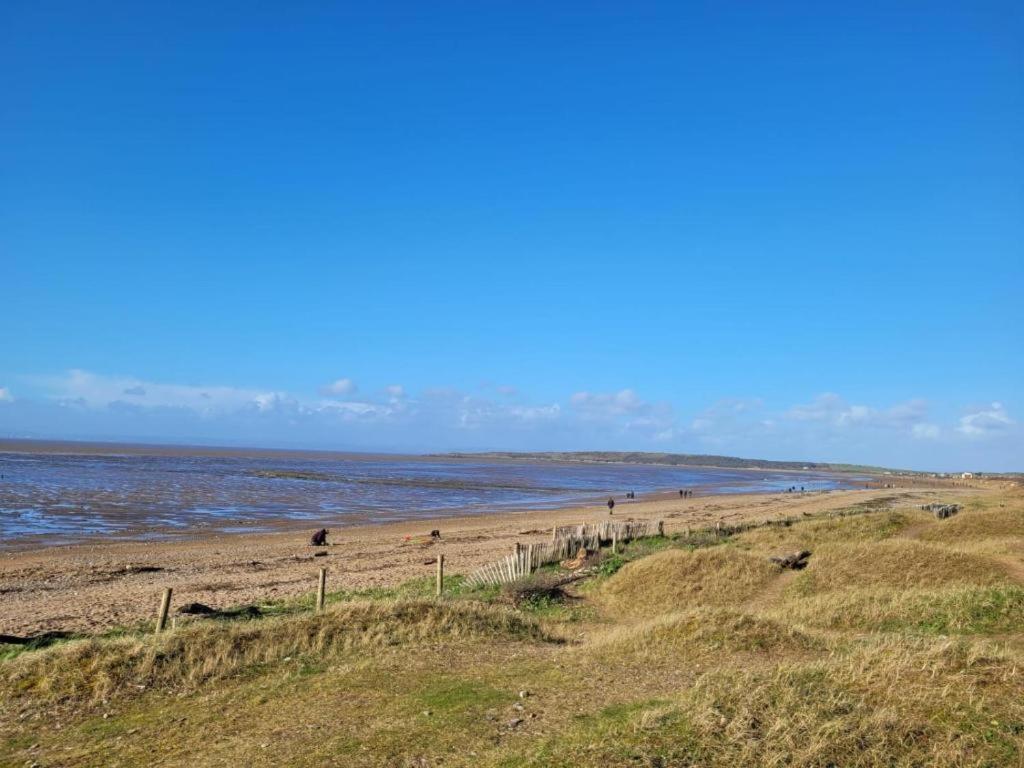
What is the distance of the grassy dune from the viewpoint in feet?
27.5

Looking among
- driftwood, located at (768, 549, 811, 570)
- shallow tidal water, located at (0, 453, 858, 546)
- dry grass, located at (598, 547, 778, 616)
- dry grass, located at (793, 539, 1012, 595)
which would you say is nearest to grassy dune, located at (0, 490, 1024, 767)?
dry grass, located at (598, 547, 778, 616)

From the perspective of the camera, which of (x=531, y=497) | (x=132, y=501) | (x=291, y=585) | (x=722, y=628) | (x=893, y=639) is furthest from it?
(x=531, y=497)

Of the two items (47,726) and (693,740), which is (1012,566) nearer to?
(693,740)

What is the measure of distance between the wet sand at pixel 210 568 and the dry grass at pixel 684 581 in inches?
274

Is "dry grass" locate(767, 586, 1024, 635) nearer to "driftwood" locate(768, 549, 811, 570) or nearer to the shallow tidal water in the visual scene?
"driftwood" locate(768, 549, 811, 570)

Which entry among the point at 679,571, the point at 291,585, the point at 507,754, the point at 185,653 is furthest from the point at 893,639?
the point at 291,585

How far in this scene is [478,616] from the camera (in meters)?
15.5

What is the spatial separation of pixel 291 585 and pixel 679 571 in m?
12.0

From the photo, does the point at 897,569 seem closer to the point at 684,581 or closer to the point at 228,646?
the point at 684,581

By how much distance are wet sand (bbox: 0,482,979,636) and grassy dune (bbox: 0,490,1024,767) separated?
441cm

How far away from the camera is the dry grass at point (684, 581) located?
19703 mm

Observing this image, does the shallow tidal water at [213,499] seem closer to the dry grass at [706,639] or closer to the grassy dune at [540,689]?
the grassy dune at [540,689]

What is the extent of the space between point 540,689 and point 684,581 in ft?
35.2

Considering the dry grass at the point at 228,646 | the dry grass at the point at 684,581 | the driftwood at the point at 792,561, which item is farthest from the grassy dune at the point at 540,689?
the driftwood at the point at 792,561
